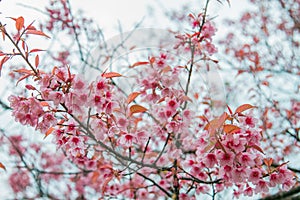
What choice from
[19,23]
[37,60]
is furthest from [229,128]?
[19,23]

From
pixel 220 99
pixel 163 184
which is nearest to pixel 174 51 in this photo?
pixel 220 99

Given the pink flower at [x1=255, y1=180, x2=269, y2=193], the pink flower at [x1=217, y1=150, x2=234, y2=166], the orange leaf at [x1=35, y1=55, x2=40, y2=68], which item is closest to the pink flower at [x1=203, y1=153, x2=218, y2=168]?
the pink flower at [x1=217, y1=150, x2=234, y2=166]

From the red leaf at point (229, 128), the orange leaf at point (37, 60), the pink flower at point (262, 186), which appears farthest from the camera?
the pink flower at point (262, 186)

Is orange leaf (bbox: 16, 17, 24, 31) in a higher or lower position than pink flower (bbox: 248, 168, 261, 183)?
higher

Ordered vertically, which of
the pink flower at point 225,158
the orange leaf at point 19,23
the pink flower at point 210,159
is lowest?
the pink flower at point 225,158

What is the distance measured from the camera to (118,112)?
124 cm

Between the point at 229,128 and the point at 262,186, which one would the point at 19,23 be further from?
the point at 262,186

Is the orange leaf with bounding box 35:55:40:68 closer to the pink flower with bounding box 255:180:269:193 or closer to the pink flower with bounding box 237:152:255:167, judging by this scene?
the pink flower with bounding box 237:152:255:167

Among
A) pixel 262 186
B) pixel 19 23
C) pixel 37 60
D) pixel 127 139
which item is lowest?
pixel 262 186

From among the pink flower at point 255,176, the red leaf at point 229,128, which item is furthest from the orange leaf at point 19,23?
the pink flower at point 255,176

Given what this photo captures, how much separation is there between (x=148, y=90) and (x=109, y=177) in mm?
444

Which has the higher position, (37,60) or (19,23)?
(19,23)

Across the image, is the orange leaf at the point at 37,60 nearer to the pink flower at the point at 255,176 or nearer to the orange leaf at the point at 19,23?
the orange leaf at the point at 19,23

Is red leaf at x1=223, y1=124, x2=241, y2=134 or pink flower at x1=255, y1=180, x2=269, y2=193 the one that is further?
pink flower at x1=255, y1=180, x2=269, y2=193
